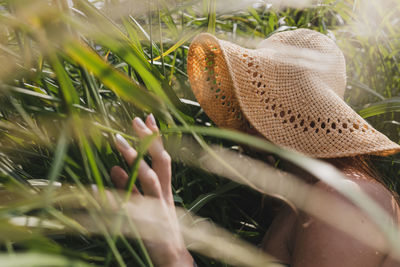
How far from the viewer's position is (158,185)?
55 centimetres

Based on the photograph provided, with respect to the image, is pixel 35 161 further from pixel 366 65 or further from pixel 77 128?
pixel 366 65

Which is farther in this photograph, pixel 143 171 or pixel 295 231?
pixel 295 231

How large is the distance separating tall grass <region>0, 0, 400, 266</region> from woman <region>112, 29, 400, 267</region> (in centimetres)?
9

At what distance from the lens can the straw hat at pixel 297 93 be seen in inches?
26.9

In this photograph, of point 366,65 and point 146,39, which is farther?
point 366,65

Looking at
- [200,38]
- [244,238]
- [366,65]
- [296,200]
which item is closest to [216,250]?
[244,238]

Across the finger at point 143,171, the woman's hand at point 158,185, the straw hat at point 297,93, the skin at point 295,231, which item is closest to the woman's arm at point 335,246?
the skin at point 295,231

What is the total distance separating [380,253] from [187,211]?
0.47 metres

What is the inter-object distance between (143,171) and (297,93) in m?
0.43

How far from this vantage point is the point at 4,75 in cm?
52

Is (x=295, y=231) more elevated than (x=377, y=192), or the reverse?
(x=377, y=192)

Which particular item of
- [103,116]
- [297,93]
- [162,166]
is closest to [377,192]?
[297,93]

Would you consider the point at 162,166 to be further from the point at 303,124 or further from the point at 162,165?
the point at 303,124

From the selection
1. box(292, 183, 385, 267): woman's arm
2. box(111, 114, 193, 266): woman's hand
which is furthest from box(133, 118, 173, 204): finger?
box(292, 183, 385, 267): woman's arm
